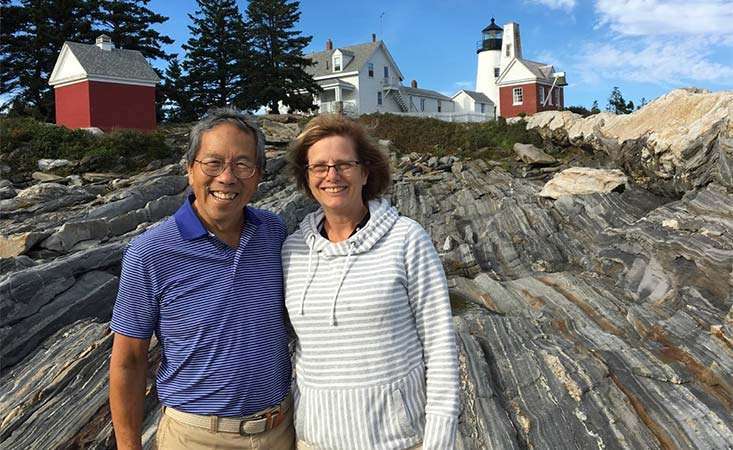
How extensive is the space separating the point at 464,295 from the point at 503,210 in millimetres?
7958

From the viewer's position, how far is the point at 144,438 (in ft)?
18.5

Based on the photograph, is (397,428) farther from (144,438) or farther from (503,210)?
(503,210)

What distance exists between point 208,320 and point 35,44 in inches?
1583

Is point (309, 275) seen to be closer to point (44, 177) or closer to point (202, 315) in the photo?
point (202, 315)

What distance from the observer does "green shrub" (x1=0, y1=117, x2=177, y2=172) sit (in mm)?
24094

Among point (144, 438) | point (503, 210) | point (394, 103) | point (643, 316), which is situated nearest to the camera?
point (144, 438)

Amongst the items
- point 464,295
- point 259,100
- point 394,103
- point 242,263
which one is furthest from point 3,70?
point 242,263

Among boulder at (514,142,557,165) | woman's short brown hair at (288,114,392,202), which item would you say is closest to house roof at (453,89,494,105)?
boulder at (514,142,557,165)

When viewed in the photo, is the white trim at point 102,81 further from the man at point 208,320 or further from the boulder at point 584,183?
the man at point 208,320

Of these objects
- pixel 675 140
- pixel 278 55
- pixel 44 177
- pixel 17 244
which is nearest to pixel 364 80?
pixel 278 55

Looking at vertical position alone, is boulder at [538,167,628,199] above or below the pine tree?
below

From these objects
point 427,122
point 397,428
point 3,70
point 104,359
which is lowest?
point 104,359

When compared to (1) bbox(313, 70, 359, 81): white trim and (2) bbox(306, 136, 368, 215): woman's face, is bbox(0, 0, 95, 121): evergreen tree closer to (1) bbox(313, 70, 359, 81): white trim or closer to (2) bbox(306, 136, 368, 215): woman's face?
(1) bbox(313, 70, 359, 81): white trim

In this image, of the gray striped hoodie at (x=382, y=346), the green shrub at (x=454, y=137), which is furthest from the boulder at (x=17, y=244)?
the green shrub at (x=454, y=137)
